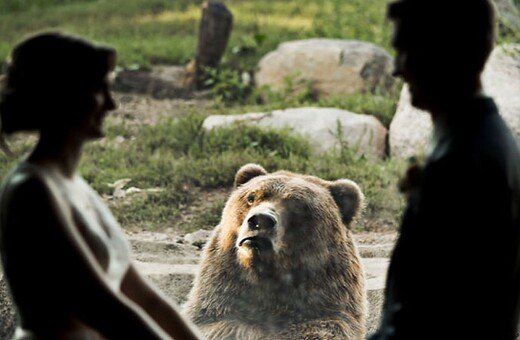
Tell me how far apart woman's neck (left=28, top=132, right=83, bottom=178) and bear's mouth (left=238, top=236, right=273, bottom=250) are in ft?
8.20

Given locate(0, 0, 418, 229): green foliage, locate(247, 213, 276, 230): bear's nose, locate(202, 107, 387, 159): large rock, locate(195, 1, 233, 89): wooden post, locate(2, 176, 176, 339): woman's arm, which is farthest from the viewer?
locate(195, 1, 233, 89): wooden post

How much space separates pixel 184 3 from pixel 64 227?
37.6ft

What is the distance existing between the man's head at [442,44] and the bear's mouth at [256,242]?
8.26 feet

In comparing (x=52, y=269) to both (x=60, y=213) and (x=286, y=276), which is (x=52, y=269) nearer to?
(x=60, y=213)

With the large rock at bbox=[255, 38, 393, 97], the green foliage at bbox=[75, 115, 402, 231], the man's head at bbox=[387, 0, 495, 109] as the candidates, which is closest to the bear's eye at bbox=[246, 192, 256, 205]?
the green foliage at bbox=[75, 115, 402, 231]

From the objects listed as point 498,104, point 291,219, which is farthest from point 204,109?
point 291,219

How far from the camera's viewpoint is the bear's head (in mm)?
5422

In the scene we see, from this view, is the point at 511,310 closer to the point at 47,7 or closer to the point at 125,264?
the point at 125,264

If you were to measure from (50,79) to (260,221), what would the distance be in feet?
8.28

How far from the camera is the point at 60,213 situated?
8.39 ft

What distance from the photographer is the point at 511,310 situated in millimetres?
2688

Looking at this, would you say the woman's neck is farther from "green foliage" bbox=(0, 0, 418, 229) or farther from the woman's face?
"green foliage" bbox=(0, 0, 418, 229)

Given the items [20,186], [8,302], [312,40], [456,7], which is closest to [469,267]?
[456,7]

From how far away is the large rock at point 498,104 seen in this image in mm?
8578
